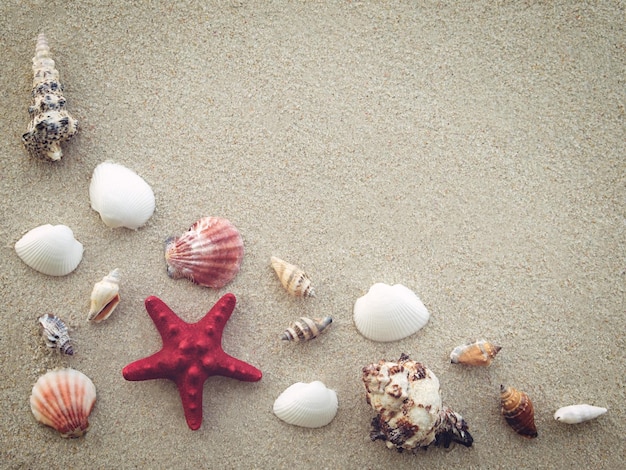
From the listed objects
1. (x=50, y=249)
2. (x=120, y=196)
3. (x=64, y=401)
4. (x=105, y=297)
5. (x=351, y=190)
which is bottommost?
(x=64, y=401)

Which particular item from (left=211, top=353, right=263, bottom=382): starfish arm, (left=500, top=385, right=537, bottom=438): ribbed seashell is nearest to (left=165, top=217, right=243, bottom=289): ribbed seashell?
(left=211, top=353, right=263, bottom=382): starfish arm

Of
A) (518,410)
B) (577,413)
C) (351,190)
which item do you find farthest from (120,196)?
(577,413)

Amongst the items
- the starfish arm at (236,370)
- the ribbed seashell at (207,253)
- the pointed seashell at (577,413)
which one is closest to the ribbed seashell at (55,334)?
the ribbed seashell at (207,253)

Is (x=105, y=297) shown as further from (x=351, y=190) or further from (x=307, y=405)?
(x=351, y=190)

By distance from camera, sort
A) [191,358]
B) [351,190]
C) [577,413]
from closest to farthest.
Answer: [191,358] < [577,413] < [351,190]

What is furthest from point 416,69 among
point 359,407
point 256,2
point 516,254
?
point 359,407

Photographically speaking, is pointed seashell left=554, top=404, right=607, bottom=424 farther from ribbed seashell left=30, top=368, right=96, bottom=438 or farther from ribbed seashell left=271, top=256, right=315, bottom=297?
ribbed seashell left=30, top=368, right=96, bottom=438

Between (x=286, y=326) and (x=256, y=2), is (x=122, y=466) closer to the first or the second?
(x=286, y=326)
